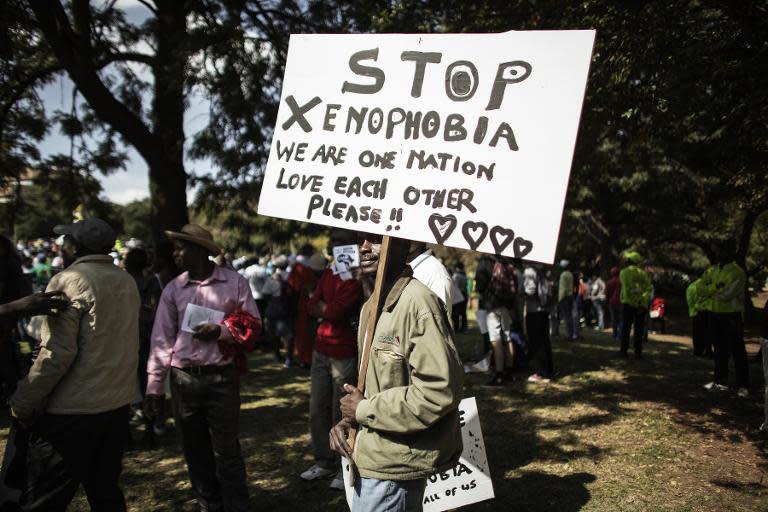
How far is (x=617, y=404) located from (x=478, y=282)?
97.3 inches

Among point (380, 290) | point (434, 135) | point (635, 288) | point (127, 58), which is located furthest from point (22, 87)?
point (635, 288)

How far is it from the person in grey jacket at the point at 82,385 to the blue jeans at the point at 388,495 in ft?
5.49

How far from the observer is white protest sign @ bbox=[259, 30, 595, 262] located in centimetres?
204

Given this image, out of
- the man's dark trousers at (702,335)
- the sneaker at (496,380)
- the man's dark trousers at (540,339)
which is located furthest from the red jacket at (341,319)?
the man's dark trousers at (702,335)

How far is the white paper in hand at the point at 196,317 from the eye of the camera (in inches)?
132

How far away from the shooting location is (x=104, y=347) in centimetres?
284

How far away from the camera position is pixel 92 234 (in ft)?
9.61

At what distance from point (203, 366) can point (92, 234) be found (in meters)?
1.06

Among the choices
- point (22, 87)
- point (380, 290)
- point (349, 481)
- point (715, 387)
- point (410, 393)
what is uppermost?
point (22, 87)

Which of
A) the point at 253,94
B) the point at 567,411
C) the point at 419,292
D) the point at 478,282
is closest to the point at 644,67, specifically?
the point at 478,282

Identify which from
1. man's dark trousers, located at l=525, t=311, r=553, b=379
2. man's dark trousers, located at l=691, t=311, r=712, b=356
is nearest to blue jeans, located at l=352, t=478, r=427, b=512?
man's dark trousers, located at l=525, t=311, r=553, b=379

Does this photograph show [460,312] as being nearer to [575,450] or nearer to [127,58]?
[575,450]

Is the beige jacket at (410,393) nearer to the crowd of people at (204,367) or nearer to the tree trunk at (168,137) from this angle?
the crowd of people at (204,367)

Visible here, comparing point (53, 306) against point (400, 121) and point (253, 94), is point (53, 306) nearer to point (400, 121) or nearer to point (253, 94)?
point (400, 121)
